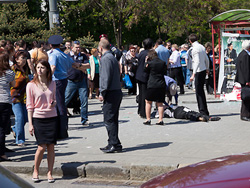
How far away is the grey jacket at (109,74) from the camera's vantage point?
28.1 ft

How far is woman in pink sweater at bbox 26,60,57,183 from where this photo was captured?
7.20 metres

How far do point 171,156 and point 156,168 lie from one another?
741 mm

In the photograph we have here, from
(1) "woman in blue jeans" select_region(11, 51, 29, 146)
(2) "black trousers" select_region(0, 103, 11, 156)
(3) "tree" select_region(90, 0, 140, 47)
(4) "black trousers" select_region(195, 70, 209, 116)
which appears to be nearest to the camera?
(2) "black trousers" select_region(0, 103, 11, 156)

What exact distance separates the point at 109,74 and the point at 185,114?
389 centimetres

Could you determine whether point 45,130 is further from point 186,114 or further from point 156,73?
point 186,114

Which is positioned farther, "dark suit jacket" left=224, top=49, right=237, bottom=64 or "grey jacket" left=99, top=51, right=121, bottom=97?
"dark suit jacket" left=224, top=49, right=237, bottom=64

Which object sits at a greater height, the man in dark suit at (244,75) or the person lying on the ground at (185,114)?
the man in dark suit at (244,75)

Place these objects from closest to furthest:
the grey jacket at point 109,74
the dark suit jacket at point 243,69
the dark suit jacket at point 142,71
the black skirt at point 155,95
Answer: the grey jacket at point 109,74, the black skirt at point 155,95, the dark suit jacket at point 243,69, the dark suit jacket at point 142,71

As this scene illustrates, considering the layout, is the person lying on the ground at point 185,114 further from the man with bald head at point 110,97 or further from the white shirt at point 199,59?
the man with bald head at point 110,97

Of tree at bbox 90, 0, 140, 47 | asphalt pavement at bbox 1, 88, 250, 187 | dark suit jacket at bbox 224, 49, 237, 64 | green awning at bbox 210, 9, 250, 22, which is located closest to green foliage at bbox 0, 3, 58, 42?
green awning at bbox 210, 9, 250, 22

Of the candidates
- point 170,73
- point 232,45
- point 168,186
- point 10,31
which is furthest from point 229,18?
point 168,186

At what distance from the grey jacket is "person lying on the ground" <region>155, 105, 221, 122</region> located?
3586 mm

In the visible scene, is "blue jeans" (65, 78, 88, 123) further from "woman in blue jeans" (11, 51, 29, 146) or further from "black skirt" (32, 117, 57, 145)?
"black skirt" (32, 117, 57, 145)

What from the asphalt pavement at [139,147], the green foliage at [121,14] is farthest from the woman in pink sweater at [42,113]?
the green foliage at [121,14]
